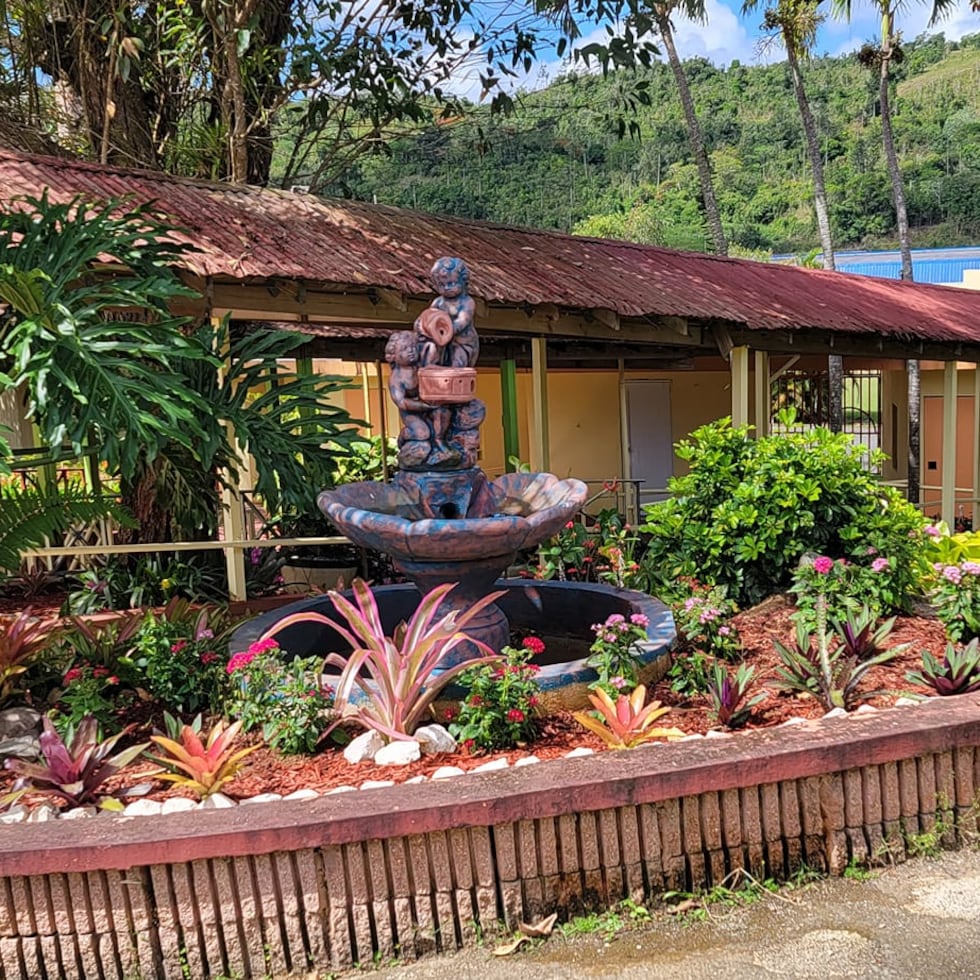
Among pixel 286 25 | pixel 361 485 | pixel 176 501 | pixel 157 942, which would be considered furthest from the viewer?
pixel 286 25

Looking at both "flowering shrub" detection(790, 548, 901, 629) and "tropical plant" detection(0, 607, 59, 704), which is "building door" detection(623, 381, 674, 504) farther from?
"tropical plant" detection(0, 607, 59, 704)

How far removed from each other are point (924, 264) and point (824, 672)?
3200 cm

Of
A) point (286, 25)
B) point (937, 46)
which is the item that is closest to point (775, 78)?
point (937, 46)

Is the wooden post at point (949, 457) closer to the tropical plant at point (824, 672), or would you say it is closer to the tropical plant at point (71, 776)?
the tropical plant at point (824, 672)

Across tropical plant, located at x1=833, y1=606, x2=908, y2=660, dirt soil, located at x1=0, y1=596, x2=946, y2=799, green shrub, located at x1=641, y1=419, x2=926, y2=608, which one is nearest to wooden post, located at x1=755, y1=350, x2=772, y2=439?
green shrub, located at x1=641, y1=419, x2=926, y2=608

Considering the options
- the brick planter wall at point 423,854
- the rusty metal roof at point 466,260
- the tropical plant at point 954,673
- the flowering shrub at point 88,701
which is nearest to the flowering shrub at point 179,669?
the flowering shrub at point 88,701

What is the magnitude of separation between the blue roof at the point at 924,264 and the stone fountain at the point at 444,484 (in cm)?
2829

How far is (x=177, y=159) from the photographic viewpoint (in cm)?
948

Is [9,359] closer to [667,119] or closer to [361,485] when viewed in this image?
[361,485]

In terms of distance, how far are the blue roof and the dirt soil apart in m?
27.6

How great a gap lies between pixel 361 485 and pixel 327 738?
1.38m

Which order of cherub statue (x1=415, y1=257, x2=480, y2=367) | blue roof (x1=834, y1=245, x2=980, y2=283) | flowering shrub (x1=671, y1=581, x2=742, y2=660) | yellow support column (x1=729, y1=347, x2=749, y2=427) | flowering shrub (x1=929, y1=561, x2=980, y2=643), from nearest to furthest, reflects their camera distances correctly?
1. cherub statue (x1=415, y1=257, x2=480, y2=367)
2. flowering shrub (x1=929, y1=561, x2=980, y2=643)
3. flowering shrub (x1=671, y1=581, x2=742, y2=660)
4. yellow support column (x1=729, y1=347, x2=749, y2=427)
5. blue roof (x1=834, y1=245, x2=980, y2=283)

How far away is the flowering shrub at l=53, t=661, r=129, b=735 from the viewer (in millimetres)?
4027

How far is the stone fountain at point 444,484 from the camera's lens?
4094 millimetres
